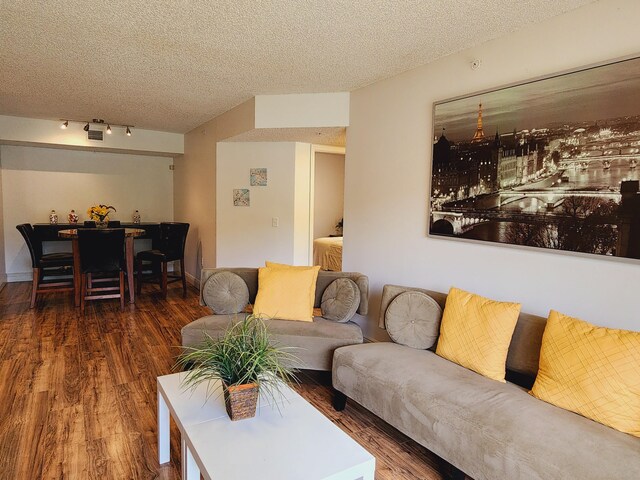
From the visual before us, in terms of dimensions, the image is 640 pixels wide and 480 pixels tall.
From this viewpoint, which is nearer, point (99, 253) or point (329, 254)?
point (99, 253)

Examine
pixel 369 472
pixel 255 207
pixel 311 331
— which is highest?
pixel 255 207

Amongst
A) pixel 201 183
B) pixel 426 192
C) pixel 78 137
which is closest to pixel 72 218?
pixel 78 137

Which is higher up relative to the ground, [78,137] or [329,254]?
[78,137]

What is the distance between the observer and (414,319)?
269cm

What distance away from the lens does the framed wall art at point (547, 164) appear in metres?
2.06

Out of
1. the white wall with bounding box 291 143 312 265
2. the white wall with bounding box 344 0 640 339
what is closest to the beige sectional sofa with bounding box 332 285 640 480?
the white wall with bounding box 344 0 640 339

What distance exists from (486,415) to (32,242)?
17.2ft

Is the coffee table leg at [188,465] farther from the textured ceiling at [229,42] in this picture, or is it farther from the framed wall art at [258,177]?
the framed wall art at [258,177]

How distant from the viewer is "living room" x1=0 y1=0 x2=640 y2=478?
2156 mm

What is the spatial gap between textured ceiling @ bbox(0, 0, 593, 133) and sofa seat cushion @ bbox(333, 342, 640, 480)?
2032 mm

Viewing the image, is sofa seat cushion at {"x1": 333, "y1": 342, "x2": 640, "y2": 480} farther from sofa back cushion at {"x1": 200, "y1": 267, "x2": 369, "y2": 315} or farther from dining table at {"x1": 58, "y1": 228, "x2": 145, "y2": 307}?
dining table at {"x1": 58, "y1": 228, "x2": 145, "y2": 307}

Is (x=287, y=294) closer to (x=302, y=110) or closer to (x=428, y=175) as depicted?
(x=428, y=175)

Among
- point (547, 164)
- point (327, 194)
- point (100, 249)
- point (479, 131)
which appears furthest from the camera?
point (327, 194)

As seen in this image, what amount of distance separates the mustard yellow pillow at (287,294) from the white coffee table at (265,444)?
123 centimetres
